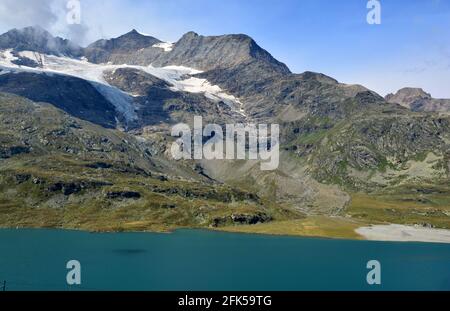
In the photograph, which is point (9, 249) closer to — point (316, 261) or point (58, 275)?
point (58, 275)

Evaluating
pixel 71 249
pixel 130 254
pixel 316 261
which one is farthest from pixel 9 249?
pixel 316 261
